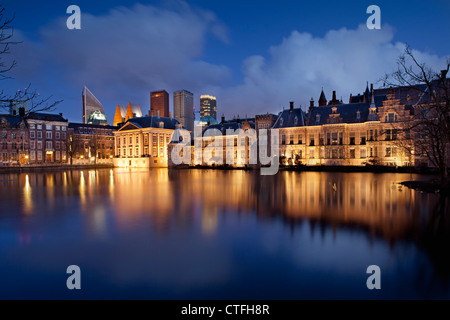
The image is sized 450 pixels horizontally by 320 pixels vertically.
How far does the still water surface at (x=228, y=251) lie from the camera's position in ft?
21.7

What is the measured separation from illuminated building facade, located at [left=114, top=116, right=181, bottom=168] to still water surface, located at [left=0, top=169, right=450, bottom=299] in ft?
208

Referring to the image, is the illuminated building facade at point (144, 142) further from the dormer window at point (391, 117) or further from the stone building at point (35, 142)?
the dormer window at point (391, 117)

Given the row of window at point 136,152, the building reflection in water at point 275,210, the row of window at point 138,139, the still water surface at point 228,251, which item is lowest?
the still water surface at point 228,251

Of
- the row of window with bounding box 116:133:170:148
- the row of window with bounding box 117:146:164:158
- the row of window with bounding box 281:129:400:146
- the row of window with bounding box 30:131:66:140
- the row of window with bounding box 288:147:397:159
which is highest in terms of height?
the row of window with bounding box 30:131:66:140

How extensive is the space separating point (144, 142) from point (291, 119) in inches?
1726

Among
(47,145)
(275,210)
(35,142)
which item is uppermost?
Result: (35,142)

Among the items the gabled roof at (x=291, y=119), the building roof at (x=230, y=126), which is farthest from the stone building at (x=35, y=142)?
the gabled roof at (x=291, y=119)

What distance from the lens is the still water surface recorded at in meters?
6.63

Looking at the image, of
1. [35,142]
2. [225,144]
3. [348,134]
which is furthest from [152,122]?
[348,134]

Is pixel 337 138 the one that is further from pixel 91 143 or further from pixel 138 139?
pixel 91 143

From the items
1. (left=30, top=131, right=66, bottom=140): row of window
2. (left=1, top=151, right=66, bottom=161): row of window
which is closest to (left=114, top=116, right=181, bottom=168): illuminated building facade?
(left=30, top=131, right=66, bottom=140): row of window

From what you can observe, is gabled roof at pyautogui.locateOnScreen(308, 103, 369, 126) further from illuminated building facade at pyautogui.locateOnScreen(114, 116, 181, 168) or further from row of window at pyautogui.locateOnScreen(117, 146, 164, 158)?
row of window at pyautogui.locateOnScreen(117, 146, 164, 158)

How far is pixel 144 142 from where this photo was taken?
79.6 m

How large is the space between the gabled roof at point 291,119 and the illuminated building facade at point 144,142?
3575cm
